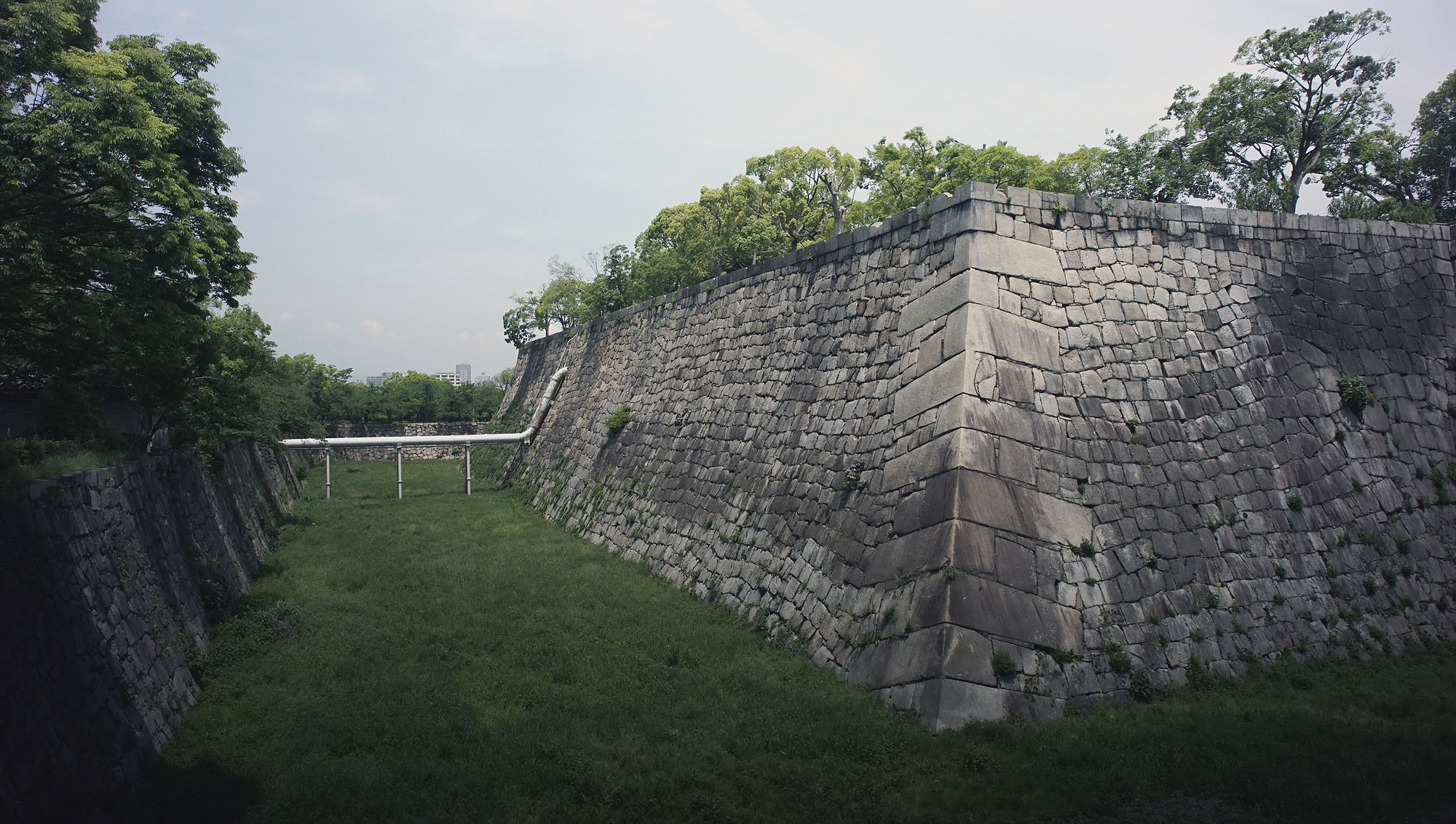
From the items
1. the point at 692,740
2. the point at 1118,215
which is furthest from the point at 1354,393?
the point at 692,740

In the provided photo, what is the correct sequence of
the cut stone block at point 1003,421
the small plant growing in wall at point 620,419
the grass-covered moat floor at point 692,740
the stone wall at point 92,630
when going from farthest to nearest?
the small plant growing in wall at point 620,419, the cut stone block at point 1003,421, the grass-covered moat floor at point 692,740, the stone wall at point 92,630

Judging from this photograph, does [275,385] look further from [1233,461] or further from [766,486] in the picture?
[1233,461]

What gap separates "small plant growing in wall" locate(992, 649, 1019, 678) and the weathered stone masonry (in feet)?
0.29

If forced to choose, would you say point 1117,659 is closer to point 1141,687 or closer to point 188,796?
point 1141,687

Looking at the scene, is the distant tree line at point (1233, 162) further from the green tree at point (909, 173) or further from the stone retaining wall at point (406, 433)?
Answer: the stone retaining wall at point (406, 433)

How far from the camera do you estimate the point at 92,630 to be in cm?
623

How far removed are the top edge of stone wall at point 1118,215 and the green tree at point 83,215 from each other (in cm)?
851

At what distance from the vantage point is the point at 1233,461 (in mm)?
9555

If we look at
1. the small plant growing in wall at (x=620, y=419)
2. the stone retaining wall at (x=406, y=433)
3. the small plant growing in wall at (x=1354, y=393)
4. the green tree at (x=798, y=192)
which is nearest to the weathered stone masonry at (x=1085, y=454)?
the small plant growing in wall at (x=1354, y=393)

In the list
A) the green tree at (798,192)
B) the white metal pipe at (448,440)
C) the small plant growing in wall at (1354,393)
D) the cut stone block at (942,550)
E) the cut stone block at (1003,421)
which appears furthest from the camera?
the green tree at (798,192)

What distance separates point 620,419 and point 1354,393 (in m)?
13.8

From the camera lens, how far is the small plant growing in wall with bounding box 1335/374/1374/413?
34.7ft

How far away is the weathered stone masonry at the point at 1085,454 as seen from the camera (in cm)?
788

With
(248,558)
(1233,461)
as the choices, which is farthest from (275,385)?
(1233,461)
